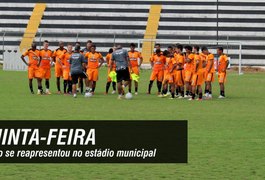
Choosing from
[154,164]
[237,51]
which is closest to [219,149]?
[154,164]

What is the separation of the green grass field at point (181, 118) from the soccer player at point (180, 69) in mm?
1198

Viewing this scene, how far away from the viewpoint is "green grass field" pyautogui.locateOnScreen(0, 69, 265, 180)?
1120 cm

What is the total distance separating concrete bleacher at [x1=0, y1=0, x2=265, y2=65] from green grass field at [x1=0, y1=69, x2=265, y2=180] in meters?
23.3

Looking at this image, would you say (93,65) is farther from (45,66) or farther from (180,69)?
(180,69)

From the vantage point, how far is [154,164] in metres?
11.9

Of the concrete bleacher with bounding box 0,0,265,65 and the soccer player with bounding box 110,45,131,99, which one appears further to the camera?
the concrete bleacher with bounding box 0,0,265,65

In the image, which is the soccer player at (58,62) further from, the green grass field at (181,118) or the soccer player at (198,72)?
the soccer player at (198,72)

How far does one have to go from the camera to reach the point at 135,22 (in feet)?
193

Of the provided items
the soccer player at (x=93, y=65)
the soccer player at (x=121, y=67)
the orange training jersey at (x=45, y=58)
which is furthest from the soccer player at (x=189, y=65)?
the orange training jersey at (x=45, y=58)

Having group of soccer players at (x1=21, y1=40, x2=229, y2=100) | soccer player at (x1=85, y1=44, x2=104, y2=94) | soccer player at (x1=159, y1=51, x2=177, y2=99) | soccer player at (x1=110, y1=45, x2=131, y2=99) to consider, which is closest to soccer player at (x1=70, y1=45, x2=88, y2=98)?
group of soccer players at (x1=21, y1=40, x2=229, y2=100)

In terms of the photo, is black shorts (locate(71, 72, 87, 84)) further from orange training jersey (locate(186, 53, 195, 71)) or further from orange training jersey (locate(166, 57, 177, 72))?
orange training jersey (locate(186, 53, 195, 71))

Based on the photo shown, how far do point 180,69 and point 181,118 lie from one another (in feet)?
31.6

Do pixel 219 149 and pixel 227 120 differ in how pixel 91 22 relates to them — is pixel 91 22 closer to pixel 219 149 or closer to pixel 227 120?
pixel 227 120

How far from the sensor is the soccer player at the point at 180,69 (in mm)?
28016
